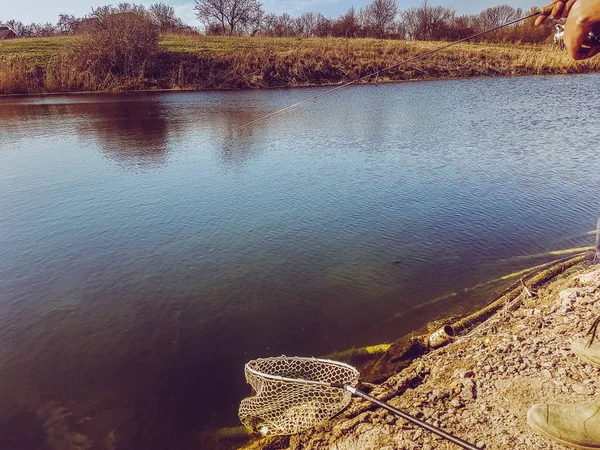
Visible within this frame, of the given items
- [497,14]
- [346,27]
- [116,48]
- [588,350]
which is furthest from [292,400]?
[497,14]

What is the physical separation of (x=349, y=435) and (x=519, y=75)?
42938 mm

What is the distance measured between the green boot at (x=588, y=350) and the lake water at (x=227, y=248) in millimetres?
2448

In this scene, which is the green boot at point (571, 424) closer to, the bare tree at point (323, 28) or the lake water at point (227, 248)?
the lake water at point (227, 248)

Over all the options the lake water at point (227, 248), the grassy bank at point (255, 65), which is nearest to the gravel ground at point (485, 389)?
the lake water at point (227, 248)

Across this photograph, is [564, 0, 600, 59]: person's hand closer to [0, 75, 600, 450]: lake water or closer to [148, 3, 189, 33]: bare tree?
[0, 75, 600, 450]: lake water

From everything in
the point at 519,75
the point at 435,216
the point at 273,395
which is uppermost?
the point at 519,75

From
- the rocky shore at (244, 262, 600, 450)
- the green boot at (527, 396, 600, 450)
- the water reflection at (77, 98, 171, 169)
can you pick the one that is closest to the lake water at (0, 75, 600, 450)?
the water reflection at (77, 98, 171, 169)

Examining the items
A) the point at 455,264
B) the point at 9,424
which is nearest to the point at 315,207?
the point at 455,264

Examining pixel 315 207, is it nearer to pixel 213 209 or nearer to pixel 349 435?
pixel 213 209

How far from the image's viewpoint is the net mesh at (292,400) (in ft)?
13.7

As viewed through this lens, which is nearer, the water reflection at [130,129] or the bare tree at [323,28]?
the water reflection at [130,129]

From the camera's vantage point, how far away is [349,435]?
384cm

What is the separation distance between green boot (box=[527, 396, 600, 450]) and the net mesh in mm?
1596

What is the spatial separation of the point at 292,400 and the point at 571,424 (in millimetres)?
2493
